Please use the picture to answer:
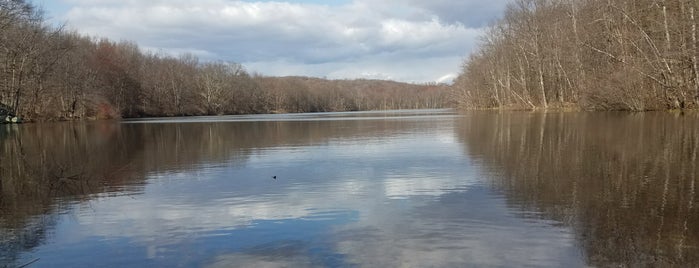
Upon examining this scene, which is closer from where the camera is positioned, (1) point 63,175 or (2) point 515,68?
(1) point 63,175

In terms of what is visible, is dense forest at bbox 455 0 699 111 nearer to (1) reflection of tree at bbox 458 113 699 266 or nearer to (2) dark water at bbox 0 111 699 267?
(1) reflection of tree at bbox 458 113 699 266

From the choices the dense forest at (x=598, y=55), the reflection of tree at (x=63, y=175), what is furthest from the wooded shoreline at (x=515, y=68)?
the reflection of tree at (x=63, y=175)

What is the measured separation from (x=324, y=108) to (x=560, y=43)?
13766 cm

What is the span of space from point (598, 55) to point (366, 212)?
47.3 m

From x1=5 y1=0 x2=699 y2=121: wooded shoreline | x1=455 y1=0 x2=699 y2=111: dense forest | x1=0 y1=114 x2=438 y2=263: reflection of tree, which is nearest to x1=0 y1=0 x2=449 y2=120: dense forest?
x1=5 y1=0 x2=699 y2=121: wooded shoreline

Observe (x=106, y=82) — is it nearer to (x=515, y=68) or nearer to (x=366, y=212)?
(x=515, y=68)

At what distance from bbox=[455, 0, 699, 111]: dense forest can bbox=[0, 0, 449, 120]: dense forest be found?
156 ft

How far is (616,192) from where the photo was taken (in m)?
8.37

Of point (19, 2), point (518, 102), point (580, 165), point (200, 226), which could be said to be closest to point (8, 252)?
point (200, 226)

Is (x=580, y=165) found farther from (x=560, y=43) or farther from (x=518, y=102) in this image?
(x=518, y=102)

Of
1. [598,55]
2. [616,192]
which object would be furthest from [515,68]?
[616,192]

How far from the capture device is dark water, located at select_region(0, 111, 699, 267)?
220 inches

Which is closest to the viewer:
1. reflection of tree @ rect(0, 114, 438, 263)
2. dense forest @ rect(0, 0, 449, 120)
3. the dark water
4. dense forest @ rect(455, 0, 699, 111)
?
the dark water

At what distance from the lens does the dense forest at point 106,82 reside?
54375 mm
